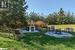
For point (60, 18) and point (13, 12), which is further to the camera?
point (60, 18)

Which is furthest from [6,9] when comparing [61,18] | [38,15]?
[61,18]

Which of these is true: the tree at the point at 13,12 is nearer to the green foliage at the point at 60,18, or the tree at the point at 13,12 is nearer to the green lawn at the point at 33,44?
the green lawn at the point at 33,44

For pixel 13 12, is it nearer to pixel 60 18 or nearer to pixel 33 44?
pixel 33 44

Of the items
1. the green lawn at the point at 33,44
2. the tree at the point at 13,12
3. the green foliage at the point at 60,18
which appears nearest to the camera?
the green lawn at the point at 33,44

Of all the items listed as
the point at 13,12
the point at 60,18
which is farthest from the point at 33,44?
the point at 60,18

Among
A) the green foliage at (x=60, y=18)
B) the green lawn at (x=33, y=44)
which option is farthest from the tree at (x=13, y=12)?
the green foliage at (x=60, y=18)

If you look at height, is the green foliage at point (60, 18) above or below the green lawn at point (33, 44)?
above

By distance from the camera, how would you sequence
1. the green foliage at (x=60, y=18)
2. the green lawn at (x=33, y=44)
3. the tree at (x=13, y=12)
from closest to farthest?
the green lawn at (x=33, y=44) → the tree at (x=13, y=12) → the green foliage at (x=60, y=18)

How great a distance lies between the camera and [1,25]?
21.6 m

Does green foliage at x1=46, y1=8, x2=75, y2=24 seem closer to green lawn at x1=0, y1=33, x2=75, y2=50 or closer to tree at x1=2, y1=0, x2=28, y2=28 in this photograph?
tree at x1=2, y1=0, x2=28, y2=28

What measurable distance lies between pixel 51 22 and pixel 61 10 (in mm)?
6761

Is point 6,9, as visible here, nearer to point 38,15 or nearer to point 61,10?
point 38,15

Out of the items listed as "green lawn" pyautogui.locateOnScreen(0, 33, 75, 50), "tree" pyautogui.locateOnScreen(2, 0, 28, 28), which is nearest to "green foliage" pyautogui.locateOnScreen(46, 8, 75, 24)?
"tree" pyautogui.locateOnScreen(2, 0, 28, 28)

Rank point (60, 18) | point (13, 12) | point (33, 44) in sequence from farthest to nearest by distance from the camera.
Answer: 1. point (60, 18)
2. point (13, 12)
3. point (33, 44)
